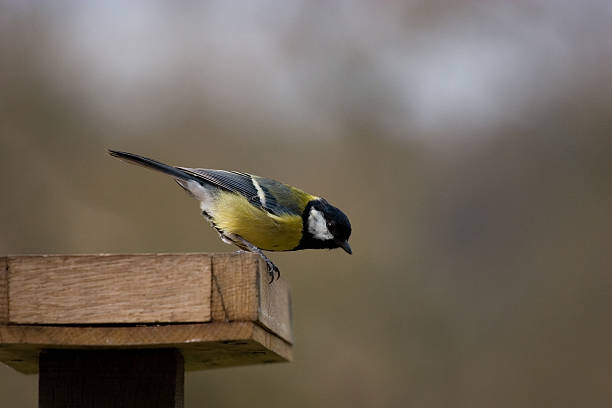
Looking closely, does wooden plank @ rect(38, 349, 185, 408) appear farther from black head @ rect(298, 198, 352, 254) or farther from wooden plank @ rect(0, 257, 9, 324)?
black head @ rect(298, 198, 352, 254)

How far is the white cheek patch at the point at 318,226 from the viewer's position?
3014 millimetres

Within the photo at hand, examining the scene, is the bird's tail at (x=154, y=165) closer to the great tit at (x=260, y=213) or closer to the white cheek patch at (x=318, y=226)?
the great tit at (x=260, y=213)

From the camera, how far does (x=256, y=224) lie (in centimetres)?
287

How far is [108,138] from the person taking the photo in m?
4.14

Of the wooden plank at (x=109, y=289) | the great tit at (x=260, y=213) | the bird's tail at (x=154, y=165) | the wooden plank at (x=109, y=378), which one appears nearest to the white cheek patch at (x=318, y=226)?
the great tit at (x=260, y=213)

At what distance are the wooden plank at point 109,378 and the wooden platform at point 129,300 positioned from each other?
187 millimetres

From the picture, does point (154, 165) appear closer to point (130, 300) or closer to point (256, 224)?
point (256, 224)

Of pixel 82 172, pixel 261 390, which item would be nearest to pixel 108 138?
pixel 82 172

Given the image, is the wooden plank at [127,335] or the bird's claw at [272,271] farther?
the bird's claw at [272,271]

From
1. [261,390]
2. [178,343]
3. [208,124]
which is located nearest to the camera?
[178,343]

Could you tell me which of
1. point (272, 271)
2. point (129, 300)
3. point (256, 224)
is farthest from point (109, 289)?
point (256, 224)

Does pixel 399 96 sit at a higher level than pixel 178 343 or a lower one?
higher

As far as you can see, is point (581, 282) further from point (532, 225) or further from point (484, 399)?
point (484, 399)

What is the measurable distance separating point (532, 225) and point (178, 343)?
284 cm
